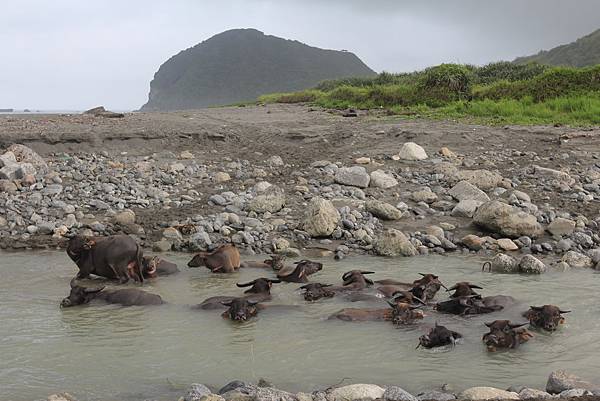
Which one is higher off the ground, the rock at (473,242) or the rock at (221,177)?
the rock at (221,177)

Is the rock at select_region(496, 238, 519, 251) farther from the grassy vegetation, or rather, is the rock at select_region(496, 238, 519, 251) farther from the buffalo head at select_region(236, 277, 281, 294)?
the grassy vegetation

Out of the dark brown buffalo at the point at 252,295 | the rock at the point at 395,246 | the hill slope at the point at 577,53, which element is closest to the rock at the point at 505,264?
the rock at the point at 395,246

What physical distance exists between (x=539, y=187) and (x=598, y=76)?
9.97 metres

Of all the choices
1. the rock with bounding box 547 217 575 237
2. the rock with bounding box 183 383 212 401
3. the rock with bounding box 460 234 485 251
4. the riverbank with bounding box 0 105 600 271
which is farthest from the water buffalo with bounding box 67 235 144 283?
the rock with bounding box 547 217 575 237

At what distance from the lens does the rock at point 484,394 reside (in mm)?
4344

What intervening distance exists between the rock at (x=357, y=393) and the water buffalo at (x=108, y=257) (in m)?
4.42

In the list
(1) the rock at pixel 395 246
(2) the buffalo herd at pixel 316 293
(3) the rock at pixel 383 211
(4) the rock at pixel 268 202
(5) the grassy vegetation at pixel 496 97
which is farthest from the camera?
(5) the grassy vegetation at pixel 496 97

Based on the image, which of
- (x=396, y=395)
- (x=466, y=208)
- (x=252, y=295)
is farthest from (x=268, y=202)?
(x=396, y=395)

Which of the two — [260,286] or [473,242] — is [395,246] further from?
[260,286]

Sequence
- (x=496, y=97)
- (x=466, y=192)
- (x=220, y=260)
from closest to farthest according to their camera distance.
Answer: (x=220, y=260), (x=466, y=192), (x=496, y=97)

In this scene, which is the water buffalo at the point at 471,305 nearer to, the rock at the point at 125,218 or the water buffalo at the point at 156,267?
the water buffalo at the point at 156,267

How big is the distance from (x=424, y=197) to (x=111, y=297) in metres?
6.20

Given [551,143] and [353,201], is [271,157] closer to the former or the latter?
[353,201]

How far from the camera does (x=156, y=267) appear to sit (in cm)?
865
